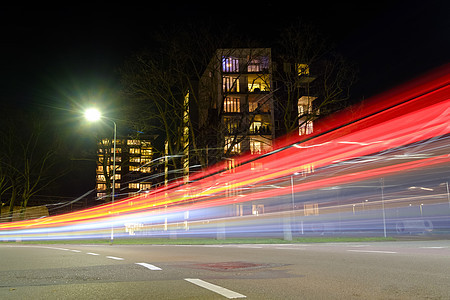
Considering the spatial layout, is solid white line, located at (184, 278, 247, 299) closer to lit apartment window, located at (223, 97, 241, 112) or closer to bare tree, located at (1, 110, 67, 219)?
lit apartment window, located at (223, 97, 241, 112)

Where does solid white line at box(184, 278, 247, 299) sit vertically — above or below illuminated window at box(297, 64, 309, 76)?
below

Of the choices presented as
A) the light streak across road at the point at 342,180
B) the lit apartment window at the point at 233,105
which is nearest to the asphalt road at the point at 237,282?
the light streak across road at the point at 342,180

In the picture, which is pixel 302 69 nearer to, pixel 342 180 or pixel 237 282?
pixel 342 180

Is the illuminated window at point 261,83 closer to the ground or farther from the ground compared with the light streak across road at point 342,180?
farther from the ground

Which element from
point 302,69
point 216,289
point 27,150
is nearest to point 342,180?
point 302,69

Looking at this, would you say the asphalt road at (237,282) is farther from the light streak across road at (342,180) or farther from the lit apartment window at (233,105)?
the lit apartment window at (233,105)

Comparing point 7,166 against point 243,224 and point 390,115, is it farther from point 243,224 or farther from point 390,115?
point 390,115

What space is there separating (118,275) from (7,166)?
52.5 metres

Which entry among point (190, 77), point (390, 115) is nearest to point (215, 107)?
Result: point (190, 77)

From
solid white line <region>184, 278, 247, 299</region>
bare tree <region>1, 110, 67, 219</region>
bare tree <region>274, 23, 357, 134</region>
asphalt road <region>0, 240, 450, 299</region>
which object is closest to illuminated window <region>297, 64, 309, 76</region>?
bare tree <region>274, 23, 357, 134</region>

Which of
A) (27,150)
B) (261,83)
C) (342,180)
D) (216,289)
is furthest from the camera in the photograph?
(27,150)

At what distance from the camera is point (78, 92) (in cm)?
4569

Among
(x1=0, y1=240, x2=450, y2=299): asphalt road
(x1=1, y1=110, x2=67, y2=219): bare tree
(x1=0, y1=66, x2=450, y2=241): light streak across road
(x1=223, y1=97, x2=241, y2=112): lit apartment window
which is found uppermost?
(x1=223, y1=97, x2=241, y2=112): lit apartment window

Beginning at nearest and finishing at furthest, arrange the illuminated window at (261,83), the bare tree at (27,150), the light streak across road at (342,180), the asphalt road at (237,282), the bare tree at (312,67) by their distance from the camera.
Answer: the asphalt road at (237,282) → the light streak across road at (342,180) → the bare tree at (312,67) → the illuminated window at (261,83) → the bare tree at (27,150)
